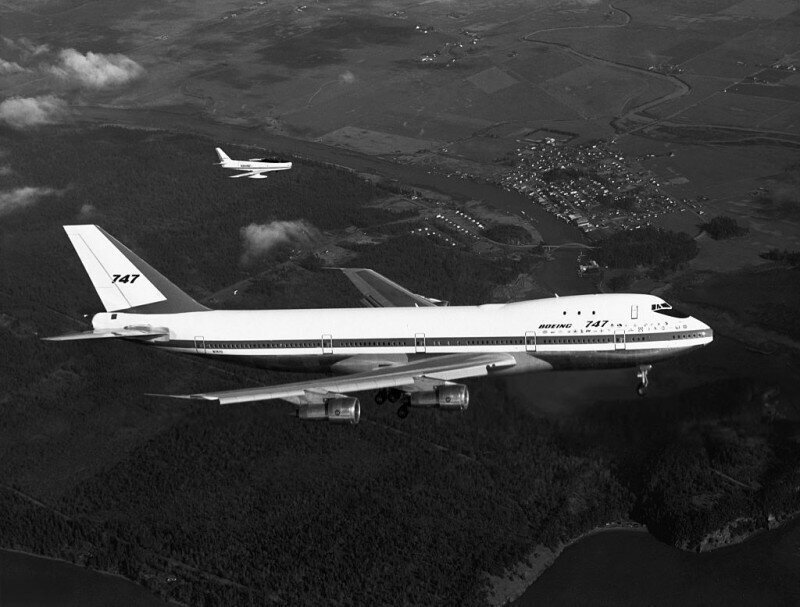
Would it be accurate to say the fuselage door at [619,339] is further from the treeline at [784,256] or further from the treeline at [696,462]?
the treeline at [784,256]

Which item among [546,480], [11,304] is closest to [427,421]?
[546,480]

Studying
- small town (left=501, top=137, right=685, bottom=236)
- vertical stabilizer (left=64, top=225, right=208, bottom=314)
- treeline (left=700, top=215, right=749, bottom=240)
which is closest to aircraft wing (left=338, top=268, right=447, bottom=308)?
vertical stabilizer (left=64, top=225, right=208, bottom=314)

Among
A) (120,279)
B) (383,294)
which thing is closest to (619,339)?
(383,294)

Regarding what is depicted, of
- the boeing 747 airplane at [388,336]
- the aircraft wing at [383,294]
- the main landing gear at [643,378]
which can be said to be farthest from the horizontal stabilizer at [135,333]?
the main landing gear at [643,378]

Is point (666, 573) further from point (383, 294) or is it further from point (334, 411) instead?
point (383, 294)

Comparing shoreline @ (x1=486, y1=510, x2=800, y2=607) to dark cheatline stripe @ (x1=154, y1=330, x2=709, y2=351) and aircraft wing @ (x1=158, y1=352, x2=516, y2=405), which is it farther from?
dark cheatline stripe @ (x1=154, y1=330, x2=709, y2=351)

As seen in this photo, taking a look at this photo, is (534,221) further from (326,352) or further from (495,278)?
(326,352)
